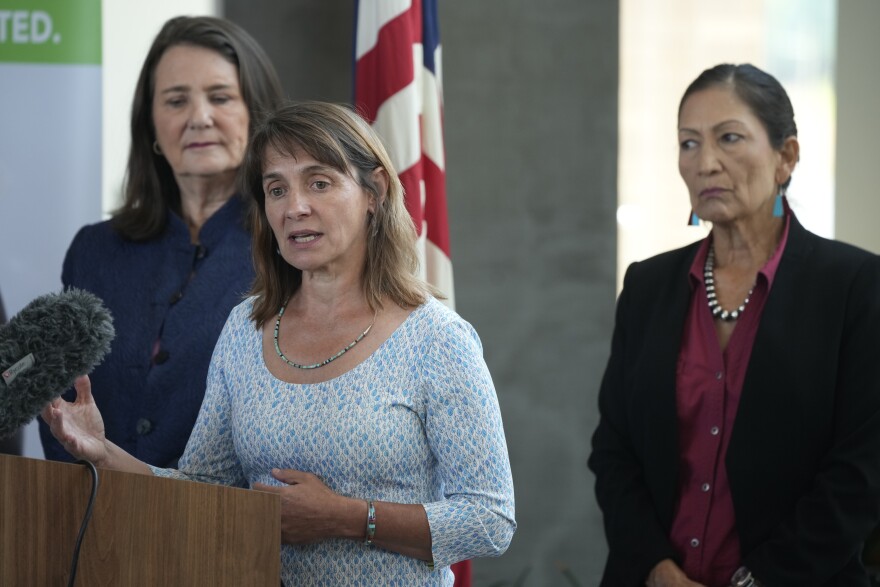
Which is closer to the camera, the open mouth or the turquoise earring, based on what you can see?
the open mouth

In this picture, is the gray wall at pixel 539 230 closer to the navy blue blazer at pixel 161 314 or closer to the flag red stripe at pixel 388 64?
the flag red stripe at pixel 388 64

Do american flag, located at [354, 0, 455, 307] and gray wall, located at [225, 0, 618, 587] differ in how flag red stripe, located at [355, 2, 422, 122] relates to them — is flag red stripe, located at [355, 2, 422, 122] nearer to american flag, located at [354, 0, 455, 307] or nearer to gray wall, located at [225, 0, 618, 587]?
american flag, located at [354, 0, 455, 307]

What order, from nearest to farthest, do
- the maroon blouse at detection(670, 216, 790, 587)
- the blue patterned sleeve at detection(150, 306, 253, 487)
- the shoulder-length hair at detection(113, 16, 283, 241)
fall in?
the blue patterned sleeve at detection(150, 306, 253, 487), the maroon blouse at detection(670, 216, 790, 587), the shoulder-length hair at detection(113, 16, 283, 241)

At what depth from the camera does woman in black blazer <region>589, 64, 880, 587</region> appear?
A: 2139 millimetres

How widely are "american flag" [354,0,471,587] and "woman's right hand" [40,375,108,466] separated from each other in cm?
143

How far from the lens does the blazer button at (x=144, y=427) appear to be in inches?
92.6

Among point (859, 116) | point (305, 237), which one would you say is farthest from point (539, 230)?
point (305, 237)

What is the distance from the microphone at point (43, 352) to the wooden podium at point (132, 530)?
0.08 meters

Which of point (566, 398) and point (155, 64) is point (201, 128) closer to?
point (155, 64)

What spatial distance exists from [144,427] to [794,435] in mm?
1446

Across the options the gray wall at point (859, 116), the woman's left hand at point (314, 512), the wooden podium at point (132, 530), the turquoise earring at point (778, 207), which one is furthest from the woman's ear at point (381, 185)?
the gray wall at point (859, 116)

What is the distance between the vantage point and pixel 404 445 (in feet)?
5.75

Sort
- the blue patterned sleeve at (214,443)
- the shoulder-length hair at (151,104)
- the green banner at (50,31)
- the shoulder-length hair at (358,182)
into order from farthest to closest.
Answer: the green banner at (50,31) → the shoulder-length hair at (151,104) → the blue patterned sleeve at (214,443) → the shoulder-length hair at (358,182)

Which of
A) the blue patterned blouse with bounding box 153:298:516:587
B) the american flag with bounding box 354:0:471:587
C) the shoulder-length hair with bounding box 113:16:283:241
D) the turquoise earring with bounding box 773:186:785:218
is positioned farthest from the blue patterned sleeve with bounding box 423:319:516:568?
the american flag with bounding box 354:0:471:587
